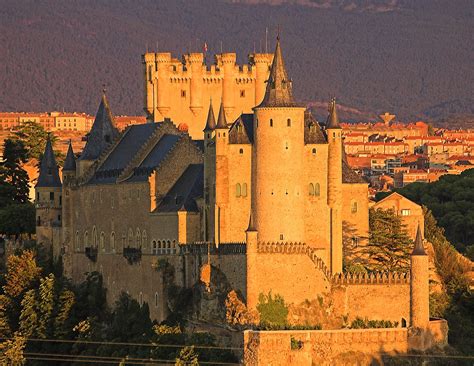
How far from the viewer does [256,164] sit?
75.7 meters

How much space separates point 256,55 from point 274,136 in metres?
21.2

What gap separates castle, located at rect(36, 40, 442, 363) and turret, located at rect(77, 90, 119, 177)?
7510mm

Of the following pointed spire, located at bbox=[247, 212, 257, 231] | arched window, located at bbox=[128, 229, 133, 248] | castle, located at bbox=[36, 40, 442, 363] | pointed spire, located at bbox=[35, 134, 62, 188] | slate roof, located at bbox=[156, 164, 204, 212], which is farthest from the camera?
pointed spire, located at bbox=[35, 134, 62, 188]

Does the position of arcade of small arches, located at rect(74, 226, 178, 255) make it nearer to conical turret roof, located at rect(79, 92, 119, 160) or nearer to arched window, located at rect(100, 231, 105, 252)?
arched window, located at rect(100, 231, 105, 252)

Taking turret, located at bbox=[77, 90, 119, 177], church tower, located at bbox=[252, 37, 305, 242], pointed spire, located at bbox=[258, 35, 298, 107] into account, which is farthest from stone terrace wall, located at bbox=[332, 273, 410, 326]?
turret, located at bbox=[77, 90, 119, 177]

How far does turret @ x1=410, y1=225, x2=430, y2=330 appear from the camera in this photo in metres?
75.1

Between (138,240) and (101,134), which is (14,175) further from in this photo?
(138,240)

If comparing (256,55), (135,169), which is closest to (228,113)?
(256,55)

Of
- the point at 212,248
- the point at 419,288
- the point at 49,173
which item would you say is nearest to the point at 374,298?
the point at 419,288

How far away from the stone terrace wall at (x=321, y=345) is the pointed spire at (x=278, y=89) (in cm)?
891

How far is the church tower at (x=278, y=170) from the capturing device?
247ft

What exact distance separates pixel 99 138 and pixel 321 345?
21975 mm

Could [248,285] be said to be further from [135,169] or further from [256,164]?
[135,169]

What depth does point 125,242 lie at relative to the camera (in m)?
84.8
